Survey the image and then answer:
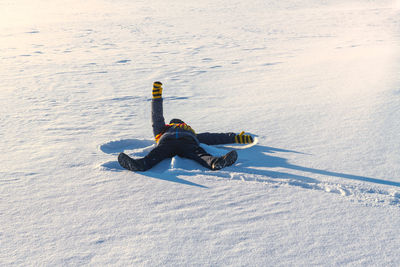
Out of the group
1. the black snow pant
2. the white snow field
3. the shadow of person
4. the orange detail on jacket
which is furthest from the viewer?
the orange detail on jacket

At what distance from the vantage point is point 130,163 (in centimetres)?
323

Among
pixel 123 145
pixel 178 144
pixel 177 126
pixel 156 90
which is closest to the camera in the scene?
pixel 178 144

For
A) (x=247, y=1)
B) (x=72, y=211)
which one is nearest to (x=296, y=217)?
(x=72, y=211)

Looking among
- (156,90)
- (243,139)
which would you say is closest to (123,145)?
(156,90)

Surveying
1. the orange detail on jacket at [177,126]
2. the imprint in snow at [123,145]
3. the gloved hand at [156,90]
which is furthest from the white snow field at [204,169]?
the gloved hand at [156,90]

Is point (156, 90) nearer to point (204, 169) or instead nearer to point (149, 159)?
point (149, 159)

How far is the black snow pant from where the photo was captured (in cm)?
339

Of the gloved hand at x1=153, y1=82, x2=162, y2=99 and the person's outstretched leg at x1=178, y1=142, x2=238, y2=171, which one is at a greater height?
the gloved hand at x1=153, y1=82, x2=162, y2=99

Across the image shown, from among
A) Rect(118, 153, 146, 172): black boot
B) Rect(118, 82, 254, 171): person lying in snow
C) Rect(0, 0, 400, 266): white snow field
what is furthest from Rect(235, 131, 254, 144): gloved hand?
Rect(118, 153, 146, 172): black boot

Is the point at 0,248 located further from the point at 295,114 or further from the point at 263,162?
the point at 295,114

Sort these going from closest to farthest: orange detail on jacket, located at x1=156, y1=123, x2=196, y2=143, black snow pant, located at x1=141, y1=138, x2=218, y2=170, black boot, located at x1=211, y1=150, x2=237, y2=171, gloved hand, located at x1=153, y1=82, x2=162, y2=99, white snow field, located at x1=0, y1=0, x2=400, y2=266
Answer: white snow field, located at x1=0, y1=0, x2=400, y2=266 → black boot, located at x1=211, y1=150, x2=237, y2=171 → black snow pant, located at x1=141, y1=138, x2=218, y2=170 → orange detail on jacket, located at x1=156, y1=123, x2=196, y2=143 → gloved hand, located at x1=153, y1=82, x2=162, y2=99

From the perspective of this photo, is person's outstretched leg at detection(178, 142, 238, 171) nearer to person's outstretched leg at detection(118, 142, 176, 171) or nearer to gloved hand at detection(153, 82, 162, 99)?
person's outstretched leg at detection(118, 142, 176, 171)

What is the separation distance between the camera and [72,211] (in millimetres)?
2674

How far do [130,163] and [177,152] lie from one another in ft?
1.68
